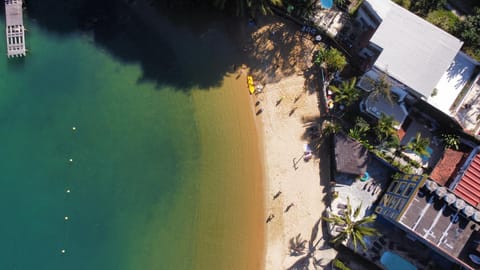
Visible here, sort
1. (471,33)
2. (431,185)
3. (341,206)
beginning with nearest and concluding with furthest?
(431,185), (471,33), (341,206)

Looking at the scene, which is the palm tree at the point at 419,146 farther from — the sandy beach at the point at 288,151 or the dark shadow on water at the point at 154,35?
the dark shadow on water at the point at 154,35

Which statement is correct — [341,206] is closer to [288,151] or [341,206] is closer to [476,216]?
[288,151]

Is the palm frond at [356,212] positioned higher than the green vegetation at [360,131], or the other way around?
the green vegetation at [360,131]

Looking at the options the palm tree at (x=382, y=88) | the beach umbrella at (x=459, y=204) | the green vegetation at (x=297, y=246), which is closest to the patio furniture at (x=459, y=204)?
the beach umbrella at (x=459, y=204)

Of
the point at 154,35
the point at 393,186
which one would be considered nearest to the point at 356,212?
the point at 393,186

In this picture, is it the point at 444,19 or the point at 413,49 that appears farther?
the point at 444,19

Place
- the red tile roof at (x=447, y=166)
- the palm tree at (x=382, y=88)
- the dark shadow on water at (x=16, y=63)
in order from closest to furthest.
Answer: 1. the palm tree at (x=382, y=88)
2. the red tile roof at (x=447, y=166)
3. the dark shadow on water at (x=16, y=63)

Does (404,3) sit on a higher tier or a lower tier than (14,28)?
higher
